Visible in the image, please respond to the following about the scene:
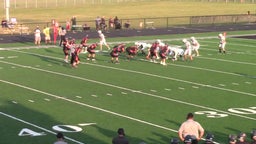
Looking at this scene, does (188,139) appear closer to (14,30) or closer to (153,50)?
(153,50)

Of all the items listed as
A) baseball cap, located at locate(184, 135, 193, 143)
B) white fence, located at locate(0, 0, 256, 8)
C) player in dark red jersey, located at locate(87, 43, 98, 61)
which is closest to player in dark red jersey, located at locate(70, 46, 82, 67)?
player in dark red jersey, located at locate(87, 43, 98, 61)

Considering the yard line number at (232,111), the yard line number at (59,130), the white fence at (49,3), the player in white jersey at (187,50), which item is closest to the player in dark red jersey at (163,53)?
the player in white jersey at (187,50)

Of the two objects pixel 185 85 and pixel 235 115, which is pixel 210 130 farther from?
pixel 185 85

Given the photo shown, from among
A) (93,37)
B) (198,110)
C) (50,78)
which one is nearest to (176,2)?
(93,37)

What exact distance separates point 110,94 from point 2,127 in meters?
6.34

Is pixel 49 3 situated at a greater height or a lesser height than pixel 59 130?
greater

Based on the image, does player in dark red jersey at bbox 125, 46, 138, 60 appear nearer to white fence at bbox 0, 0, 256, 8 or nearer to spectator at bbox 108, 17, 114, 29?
spectator at bbox 108, 17, 114, 29

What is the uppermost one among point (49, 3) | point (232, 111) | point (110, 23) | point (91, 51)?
point (49, 3)

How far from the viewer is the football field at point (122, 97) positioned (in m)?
19.5

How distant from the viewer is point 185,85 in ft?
90.9

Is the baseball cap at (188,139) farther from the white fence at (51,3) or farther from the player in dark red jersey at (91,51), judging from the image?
the white fence at (51,3)

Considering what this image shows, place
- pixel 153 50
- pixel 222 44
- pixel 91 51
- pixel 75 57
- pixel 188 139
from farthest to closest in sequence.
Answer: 1. pixel 222 44
2. pixel 91 51
3. pixel 153 50
4. pixel 75 57
5. pixel 188 139

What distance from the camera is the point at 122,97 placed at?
24828 mm

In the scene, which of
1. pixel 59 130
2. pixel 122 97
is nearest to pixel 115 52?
pixel 122 97
